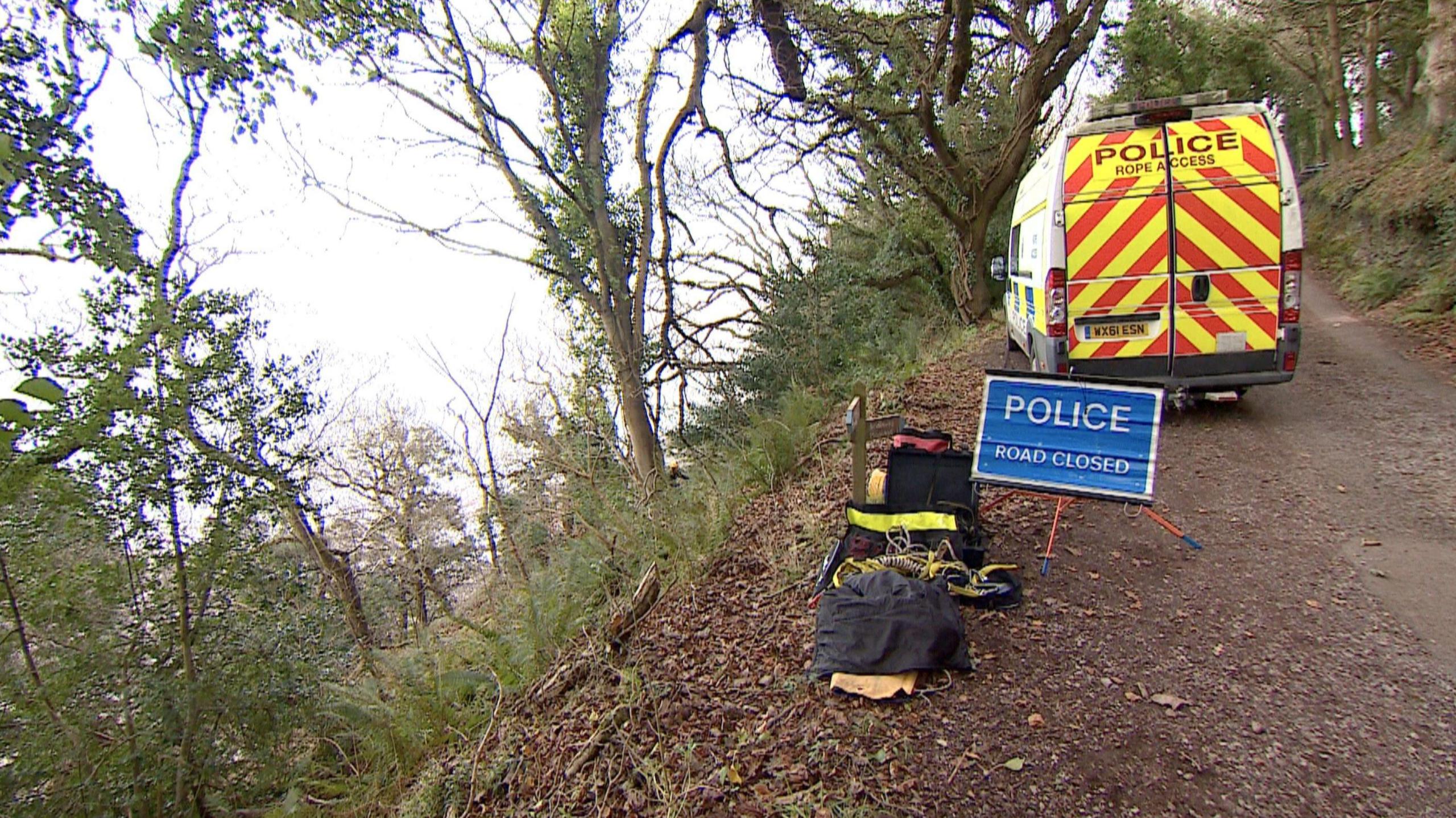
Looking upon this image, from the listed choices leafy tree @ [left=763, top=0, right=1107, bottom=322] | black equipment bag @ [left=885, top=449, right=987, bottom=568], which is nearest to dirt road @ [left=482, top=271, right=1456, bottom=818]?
black equipment bag @ [left=885, top=449, right=987, bottom=568]

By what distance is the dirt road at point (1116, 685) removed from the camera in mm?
2881

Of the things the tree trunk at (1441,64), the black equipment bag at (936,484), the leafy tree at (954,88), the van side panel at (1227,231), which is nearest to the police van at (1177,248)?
the van side panel at (1227,231)

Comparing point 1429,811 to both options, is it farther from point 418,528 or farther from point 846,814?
point 418,528

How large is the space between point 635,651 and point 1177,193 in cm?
568

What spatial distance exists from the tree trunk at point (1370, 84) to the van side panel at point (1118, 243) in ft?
53.3

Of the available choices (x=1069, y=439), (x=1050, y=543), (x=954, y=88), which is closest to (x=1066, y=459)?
(x=1069, y=439)

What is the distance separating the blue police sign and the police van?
2.17 metres

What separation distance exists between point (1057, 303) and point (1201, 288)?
1138 millimetres

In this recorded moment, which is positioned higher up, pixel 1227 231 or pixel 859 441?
pixel 1227 231

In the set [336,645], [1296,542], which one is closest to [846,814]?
[1296,542]

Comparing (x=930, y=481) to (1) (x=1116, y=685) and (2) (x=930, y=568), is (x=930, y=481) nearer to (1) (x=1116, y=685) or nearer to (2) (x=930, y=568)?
(2) (x=930, y=568)

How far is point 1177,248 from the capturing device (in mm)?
6430

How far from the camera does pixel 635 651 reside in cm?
467

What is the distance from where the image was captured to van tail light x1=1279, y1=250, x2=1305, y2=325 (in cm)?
623
